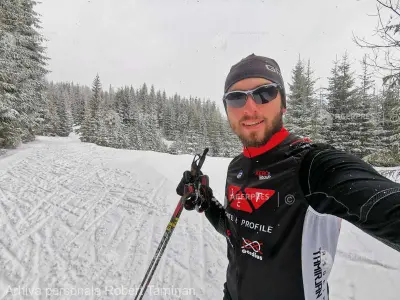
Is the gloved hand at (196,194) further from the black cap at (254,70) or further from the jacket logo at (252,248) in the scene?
the black cap at (254,70)

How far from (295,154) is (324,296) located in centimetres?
91

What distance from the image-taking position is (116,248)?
17.2 ft

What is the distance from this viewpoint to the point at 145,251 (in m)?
5.08

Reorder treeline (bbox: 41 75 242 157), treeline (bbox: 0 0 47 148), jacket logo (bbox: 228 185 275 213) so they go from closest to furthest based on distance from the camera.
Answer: jacket logo (bbox: 228 185 275 213)
treeline (bbox: 0 0 47 148)
treeline (bbox: 41 75 242 157)

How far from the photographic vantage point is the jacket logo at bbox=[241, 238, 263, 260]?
4.78ft

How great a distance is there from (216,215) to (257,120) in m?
1.14

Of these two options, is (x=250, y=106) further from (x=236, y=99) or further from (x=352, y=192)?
(x=352, y=192)

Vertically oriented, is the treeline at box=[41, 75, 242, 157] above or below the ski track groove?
below

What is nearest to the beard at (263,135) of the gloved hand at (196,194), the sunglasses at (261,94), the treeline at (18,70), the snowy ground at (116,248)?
the sunglasses at (261,94)

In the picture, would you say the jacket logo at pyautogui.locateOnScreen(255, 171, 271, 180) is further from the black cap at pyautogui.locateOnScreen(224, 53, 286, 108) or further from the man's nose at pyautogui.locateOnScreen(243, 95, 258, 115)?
the black cap at pyautogui.locateOnScreen(224, 53, 286, 108)

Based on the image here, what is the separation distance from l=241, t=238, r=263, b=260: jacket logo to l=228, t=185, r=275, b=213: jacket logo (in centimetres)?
20

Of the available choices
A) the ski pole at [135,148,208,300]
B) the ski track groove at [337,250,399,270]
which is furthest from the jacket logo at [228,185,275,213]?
the ski track groove at [337,250,399,270]

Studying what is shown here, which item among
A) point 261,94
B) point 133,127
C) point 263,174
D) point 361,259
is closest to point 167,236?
point 263,174

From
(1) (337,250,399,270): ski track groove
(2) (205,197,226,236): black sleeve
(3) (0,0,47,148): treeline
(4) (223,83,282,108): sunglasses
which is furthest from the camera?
(3) (0,0,47,148): treeline
